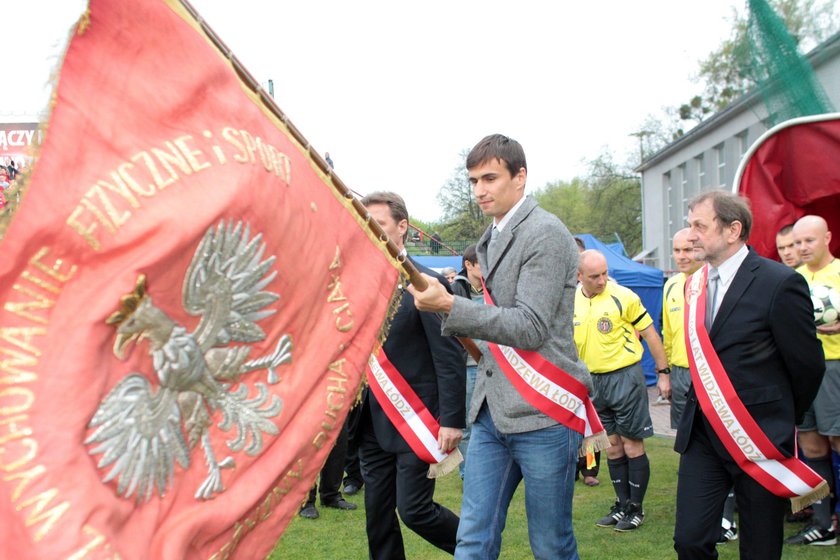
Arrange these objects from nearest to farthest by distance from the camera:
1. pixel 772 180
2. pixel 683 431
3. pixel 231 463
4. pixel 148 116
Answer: pixel 148 116, pixel 231 463, pixel 683 431, pixel 772 180

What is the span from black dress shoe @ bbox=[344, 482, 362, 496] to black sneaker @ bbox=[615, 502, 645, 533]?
2.69 metres

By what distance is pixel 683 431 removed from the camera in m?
3.76

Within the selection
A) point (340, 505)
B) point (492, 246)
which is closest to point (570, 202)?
point (340, 505)

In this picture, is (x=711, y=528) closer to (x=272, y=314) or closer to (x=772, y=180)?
(x=272, y=314)

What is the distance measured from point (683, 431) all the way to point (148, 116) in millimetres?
2907

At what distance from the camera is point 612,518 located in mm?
6012

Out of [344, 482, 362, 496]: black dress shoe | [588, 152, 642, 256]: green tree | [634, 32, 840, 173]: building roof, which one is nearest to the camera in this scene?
[634, 32, 840, 173]: building roof

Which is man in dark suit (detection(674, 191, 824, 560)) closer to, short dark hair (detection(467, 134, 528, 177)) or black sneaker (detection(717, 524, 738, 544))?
short dark hair (detection(467, 134, 528, 177))

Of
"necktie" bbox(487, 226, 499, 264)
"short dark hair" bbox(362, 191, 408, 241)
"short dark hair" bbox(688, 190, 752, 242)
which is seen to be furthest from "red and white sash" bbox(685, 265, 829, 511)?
"short dark hair" bbox(362, 191, 408, 241)

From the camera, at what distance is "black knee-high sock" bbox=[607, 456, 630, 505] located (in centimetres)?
611

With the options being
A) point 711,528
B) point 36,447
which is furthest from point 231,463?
point 711,528

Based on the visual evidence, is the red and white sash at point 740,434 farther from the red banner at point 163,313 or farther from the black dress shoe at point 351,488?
the black dress shoe at point 351,488

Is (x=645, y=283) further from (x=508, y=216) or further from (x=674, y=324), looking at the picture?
(x=508, y=216)

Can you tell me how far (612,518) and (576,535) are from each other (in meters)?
0.48
